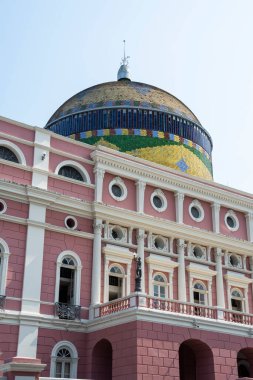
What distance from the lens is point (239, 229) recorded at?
2898 cm

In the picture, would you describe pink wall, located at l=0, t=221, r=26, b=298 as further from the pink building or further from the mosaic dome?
the mosaic dome

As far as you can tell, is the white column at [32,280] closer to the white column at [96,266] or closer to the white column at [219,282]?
the white column at [96,266]

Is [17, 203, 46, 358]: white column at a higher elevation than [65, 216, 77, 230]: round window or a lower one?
lower

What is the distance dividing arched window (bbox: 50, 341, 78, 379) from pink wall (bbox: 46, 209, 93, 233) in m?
4.57

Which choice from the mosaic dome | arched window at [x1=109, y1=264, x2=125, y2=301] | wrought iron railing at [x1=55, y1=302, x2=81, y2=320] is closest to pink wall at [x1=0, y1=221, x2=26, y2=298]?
wrought iron railing at [x1=55, y1=302, x2=81, y2=320]

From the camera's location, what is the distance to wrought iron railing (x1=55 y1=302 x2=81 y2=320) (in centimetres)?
2180

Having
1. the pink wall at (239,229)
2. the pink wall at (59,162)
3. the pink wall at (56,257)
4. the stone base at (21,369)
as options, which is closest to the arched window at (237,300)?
the pink wall at (239,229)

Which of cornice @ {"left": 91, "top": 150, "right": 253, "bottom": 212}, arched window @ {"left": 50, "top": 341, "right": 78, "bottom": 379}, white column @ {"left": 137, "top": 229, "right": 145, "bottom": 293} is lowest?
arched window @ {"left": 50, "top": 341, "right": 78, "bottom": 379}

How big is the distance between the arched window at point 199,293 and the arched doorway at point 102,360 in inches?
215

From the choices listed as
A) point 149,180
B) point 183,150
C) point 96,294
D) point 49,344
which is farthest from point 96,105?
point 49,344

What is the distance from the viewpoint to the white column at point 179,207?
26.5 meters

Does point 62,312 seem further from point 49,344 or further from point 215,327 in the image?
point 215,327

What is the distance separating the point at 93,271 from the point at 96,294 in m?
0.95

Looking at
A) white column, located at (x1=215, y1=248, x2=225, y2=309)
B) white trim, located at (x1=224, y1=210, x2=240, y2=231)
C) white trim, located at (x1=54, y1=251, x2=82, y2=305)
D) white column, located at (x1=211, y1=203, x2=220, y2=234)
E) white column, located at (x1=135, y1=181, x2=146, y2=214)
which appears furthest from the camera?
white trim, located at (x1=224, y1=210, x2=240, y2=231)
